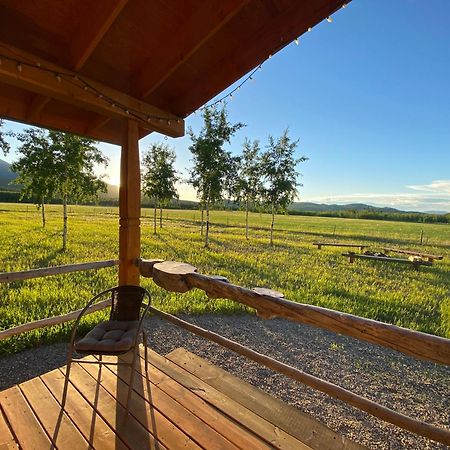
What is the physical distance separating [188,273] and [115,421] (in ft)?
3.65

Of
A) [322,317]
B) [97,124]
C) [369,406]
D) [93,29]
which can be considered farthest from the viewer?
[97,124]

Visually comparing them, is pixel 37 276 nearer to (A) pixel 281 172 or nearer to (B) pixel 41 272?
(B) pixel 41 272

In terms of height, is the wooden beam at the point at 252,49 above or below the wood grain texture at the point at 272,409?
above

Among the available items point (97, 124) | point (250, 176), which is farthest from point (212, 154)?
point (97, 124)

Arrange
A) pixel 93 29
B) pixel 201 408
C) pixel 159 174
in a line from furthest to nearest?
pixel 159 174 → pixel 201 408 → pixel 93 29

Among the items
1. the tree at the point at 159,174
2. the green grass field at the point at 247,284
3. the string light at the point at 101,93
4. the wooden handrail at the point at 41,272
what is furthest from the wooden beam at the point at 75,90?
the tree at the point at 159,174

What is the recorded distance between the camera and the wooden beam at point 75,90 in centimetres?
182

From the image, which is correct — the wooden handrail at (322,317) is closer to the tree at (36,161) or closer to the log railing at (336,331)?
the log railing at (336,331)

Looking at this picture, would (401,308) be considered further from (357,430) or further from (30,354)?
(30,354)

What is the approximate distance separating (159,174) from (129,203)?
12.8 meters

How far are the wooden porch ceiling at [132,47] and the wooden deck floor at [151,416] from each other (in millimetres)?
2267

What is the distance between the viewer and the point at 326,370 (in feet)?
12.1

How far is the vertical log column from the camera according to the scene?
2740 mm

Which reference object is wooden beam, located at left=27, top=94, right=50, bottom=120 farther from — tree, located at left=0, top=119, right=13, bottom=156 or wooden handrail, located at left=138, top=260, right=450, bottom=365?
tree, located at left=0, top=119, right=13, bottom=156
